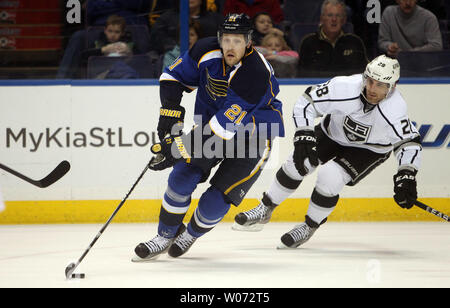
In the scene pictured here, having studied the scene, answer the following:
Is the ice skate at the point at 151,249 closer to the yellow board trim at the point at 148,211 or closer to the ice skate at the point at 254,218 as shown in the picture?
the ice skate at the point at 254,218

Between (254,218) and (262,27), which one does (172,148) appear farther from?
(262,27)

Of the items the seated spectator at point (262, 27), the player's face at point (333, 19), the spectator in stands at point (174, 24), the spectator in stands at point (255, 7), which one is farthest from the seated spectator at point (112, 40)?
the player's face at point (333, 19)

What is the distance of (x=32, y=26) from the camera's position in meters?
6.21

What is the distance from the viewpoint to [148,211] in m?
6.26

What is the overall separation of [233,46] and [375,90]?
2.94 ft

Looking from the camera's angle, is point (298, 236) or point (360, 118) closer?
point (360, 118)

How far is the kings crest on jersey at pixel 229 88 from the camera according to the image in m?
4.27

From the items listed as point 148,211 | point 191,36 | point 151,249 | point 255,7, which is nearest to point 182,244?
point 151,249

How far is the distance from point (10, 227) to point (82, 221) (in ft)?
1.68

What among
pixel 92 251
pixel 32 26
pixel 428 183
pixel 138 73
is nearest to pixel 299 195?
pixel 428 183

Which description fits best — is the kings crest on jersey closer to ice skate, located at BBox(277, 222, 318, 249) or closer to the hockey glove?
the hockey glove

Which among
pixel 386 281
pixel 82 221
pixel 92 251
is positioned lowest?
pixel 82 221

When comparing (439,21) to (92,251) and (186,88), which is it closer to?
(186,88)

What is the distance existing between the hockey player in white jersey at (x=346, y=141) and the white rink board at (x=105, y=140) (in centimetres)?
122
